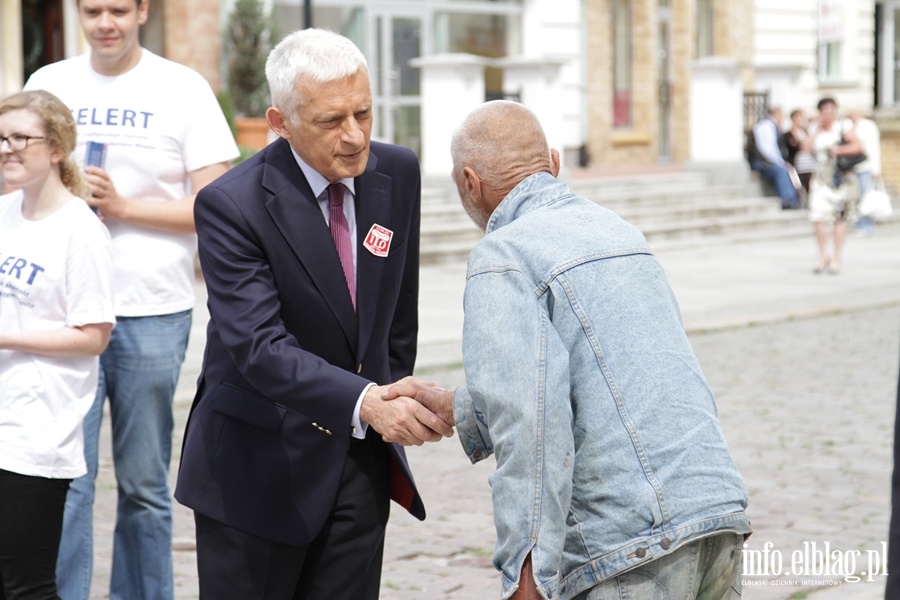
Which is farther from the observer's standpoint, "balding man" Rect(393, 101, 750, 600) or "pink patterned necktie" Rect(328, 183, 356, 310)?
"pink patterned necktie" Rect(328, 183, 356, 310)

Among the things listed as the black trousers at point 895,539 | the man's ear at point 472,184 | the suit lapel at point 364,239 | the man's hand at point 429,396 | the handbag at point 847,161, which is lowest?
the handbag at point 847,161

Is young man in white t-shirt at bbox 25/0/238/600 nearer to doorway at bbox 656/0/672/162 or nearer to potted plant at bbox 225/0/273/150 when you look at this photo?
potted plant at bbox 225/0/273/150

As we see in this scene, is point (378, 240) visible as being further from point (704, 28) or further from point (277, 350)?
point (704, 28)

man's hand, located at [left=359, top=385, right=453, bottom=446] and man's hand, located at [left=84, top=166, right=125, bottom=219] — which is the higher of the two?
man's hand, located at [left=84, top=166, right=125, bottom=219]

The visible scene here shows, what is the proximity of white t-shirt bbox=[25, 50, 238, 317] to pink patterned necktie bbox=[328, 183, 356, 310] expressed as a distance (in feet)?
3.76

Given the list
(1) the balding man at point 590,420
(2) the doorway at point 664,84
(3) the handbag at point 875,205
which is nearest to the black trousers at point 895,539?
(1) the balding man at point 590,420

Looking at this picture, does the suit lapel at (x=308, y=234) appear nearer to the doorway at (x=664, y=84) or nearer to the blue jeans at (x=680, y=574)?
the blue jeans at (x=680, y=574)

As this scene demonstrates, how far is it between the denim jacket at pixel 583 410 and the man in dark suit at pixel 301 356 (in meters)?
0.51

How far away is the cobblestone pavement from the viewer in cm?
538

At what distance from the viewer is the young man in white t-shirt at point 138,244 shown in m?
4.30

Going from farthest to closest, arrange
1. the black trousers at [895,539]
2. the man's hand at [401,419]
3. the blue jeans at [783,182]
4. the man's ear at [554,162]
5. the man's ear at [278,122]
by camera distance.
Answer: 1. the blue jeans at [783,182]
2. the man's ear at [278,122]
3. the man's hand at [401,419]
4. the man's ear at [554,162]
5. the black trousers at [895,539]

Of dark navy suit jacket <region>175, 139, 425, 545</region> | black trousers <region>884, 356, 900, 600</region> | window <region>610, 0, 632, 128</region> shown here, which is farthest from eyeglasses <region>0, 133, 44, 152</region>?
window <region>610, 0, 632, 128</region>

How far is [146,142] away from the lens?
14.2 feet

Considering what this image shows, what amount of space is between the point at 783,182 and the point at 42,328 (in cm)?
2055
